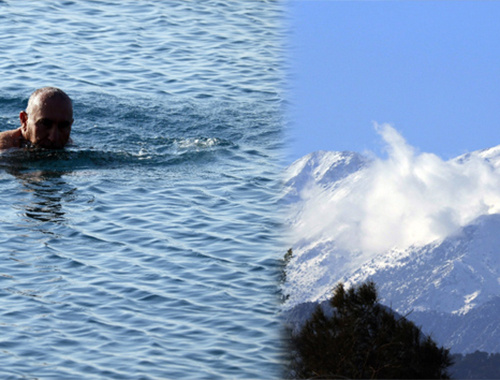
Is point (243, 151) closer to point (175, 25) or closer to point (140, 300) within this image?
point (140, 300)

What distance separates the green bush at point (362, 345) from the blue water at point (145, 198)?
9.05ft

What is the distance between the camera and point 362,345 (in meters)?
15.7

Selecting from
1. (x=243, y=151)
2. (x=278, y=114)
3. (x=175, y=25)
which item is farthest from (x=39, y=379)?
(x=175, y=25)

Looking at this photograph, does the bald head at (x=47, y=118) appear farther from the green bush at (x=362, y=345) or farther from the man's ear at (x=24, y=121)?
the green bush at (x=362, y=345)

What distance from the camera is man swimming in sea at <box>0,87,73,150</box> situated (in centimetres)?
1545

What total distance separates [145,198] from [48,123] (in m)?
2.35

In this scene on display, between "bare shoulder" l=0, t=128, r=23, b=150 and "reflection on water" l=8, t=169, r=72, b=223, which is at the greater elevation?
"bare shoulder" l=0, t=128, r=23, b=150

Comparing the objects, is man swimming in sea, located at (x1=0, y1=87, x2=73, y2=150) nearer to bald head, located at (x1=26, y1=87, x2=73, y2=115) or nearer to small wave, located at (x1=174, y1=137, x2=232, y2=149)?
bald head, located at (x1=26, y1=87, x2=73, y2=115)

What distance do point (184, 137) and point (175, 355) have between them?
924cm

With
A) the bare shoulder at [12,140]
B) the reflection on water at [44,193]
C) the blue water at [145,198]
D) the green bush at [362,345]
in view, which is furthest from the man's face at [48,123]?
the green bush at [362,345]

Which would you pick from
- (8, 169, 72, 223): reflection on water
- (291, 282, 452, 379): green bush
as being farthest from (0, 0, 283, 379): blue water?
(291, 282, 452, 379): green bush

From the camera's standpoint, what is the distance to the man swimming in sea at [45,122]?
50.7ft

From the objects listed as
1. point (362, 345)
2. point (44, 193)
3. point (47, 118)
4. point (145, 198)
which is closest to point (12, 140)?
point (47, 118)

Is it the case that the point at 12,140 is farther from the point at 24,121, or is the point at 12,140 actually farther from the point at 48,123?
the point at 48,123
